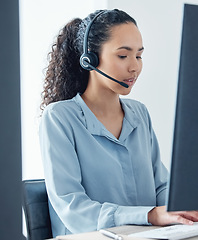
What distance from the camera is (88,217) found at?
100cm

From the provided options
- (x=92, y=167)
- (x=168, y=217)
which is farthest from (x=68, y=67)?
(x=168, y=217)

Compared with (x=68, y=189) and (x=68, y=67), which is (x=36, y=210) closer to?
(x=68, y=189)

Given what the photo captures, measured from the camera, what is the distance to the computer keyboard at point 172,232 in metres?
0.74

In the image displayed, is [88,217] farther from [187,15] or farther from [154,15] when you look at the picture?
[154,15]

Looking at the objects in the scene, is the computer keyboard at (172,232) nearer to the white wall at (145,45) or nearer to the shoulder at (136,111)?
the shoulder at (136,111)

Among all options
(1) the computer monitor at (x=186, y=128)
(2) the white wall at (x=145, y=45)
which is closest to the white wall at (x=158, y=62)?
(2) the white wall at (x=145, y=45)

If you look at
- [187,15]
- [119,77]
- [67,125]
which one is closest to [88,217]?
[67,125]

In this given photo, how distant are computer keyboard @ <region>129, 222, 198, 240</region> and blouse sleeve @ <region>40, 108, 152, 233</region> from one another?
8cm

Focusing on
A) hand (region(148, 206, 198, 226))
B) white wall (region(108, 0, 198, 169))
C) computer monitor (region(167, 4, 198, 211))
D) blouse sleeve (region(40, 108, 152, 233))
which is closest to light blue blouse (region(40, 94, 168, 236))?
blouse sleeve (region(40, 108, 152, 233))

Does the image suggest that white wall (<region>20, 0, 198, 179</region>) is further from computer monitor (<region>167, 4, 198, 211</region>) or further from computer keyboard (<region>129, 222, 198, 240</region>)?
computer monitor (<region>167, 4, 198, 211</region>)

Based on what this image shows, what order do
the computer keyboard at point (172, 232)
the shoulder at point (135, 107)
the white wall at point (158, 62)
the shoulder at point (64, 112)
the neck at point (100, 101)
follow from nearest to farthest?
the computer keyboard at point (172, 232), the shoulder at point (64, 112), the neck at point (100, 101), the shoulder at point (135, 107), the white wall at point (158, 62)

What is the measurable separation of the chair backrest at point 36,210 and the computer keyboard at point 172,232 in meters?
0.45

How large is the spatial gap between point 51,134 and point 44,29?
1.22 meters

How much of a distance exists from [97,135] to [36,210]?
1.04 ft
